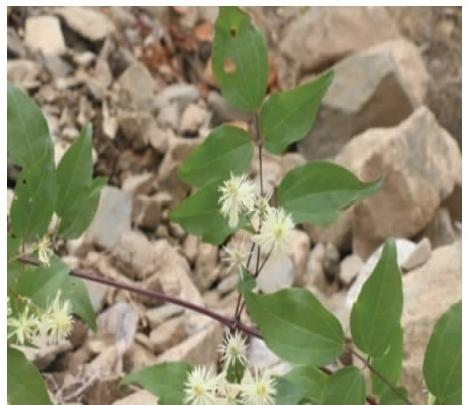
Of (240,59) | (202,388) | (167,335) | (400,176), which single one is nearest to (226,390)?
(202,388)

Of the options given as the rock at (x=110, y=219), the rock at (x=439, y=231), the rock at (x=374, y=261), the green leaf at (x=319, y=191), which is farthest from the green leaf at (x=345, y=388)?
the rock at (x=439, y=231)

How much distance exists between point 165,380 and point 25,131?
0.22m

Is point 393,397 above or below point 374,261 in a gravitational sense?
above

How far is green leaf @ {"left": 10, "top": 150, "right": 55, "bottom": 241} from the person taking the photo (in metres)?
0.67

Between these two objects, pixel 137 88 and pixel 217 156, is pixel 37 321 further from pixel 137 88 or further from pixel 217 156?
pixel 137 88

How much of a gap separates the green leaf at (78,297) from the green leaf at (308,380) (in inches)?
6.2

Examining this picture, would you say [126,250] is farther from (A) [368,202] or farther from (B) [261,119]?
(B) [261,119]

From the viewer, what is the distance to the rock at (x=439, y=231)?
78.5 inches

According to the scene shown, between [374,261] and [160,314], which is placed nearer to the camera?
A: [160,314]

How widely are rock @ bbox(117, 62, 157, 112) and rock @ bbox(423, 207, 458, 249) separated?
654 mm

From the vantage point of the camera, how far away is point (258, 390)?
25.6 inches

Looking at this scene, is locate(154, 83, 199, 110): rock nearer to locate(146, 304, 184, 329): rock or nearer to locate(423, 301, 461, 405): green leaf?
locate(146, 304, 184, 329): rock

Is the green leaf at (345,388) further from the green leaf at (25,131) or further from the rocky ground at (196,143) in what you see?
the rocky ground at (196,143)

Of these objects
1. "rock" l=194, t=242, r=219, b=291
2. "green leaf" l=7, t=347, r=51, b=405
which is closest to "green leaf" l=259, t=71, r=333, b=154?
"green leaf" l=7, t=347, r=51, b=405
